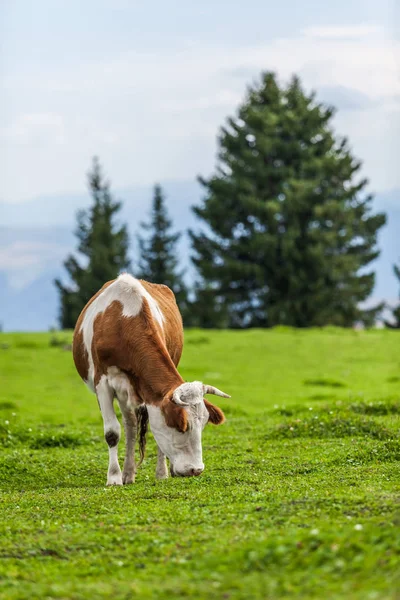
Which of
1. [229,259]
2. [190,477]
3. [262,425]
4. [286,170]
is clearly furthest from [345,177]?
[190,477]

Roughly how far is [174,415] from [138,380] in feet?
3.18

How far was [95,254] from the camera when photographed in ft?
227

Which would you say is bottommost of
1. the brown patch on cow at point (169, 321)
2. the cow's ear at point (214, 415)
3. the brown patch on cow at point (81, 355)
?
the cow's ear at point (214, 415)

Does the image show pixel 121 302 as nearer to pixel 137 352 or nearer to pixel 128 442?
pixel 137 352

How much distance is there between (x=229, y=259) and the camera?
62406mm

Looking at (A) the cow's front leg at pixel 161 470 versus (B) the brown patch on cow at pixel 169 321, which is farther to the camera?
(B) the brown patch on cow at pixel 169 321

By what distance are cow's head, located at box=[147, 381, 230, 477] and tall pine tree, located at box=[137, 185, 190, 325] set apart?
5821cm

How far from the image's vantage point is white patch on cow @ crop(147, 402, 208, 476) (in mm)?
10938

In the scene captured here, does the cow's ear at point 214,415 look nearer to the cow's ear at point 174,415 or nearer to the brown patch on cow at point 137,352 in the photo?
the cow's ear at point 174,415

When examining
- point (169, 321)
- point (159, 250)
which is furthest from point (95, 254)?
point (169, 321)

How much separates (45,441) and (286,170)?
48558 millimetres

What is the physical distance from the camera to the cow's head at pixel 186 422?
35.8ft

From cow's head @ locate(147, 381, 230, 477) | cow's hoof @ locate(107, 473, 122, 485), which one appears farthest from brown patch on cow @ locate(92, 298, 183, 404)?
cow's hoof @ locate(107, 473, 122, 485)

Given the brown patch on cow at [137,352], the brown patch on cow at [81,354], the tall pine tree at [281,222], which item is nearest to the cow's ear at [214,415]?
the brown patch on cow at [137,352]
